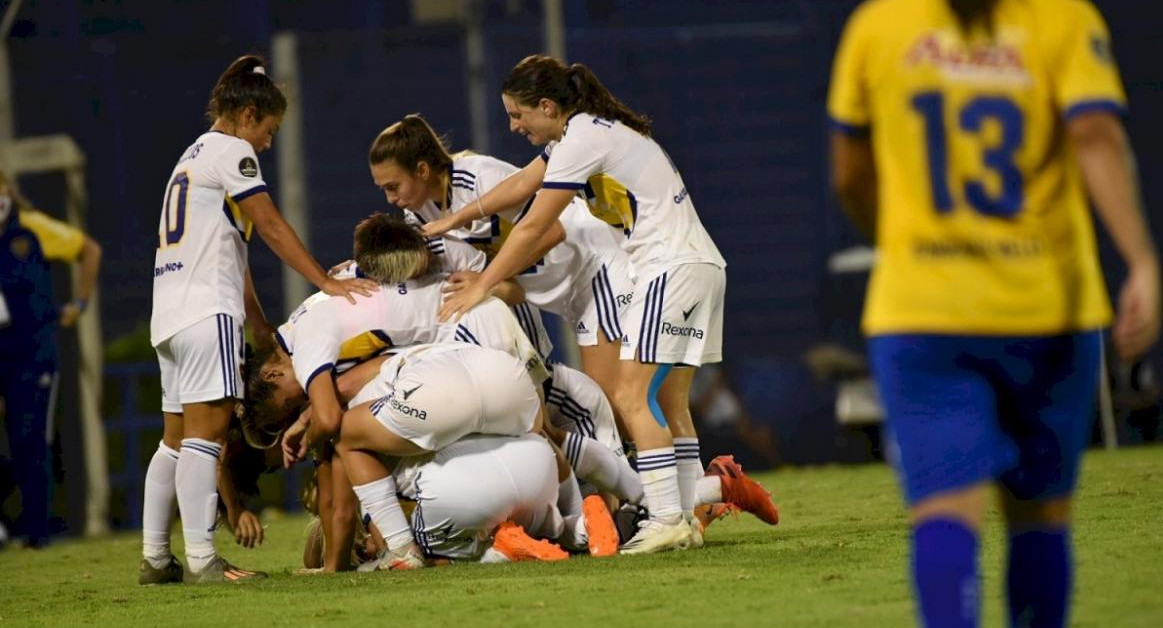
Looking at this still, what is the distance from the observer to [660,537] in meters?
5.87

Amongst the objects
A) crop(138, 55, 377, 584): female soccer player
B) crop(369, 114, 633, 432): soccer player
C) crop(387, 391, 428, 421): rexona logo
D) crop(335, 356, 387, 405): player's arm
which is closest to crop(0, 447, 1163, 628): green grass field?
crop(138, 55, 377, 584): female soccer player

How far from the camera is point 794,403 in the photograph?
12.4m

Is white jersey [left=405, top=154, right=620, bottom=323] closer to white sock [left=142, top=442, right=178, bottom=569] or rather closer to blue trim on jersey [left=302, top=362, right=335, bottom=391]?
blue trim on jersey [left=302, top=362, right=335, bottom=391]

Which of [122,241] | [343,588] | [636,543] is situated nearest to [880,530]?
[636,543]

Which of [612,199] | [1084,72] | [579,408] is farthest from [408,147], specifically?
[1084,72]

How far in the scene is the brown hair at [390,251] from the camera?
6172 mm

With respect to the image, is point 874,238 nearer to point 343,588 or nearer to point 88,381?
point 343,588

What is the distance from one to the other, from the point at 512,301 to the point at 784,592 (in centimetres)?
267

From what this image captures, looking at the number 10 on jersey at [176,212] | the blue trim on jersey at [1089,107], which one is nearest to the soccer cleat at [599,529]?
the number 10 on jersey at [176,212]

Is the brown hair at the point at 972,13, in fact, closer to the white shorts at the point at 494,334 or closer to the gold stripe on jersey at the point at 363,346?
the white shorts at the point at 494,334

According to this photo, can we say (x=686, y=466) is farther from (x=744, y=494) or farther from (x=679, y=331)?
(x=679, y=331)

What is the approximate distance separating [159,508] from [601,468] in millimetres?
1574

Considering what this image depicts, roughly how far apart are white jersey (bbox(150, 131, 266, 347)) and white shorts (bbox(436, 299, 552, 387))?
2.48 ft

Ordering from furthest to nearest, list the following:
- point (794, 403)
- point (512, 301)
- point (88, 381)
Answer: point (794, 403) → point (88, 381) → point (512, 301)
